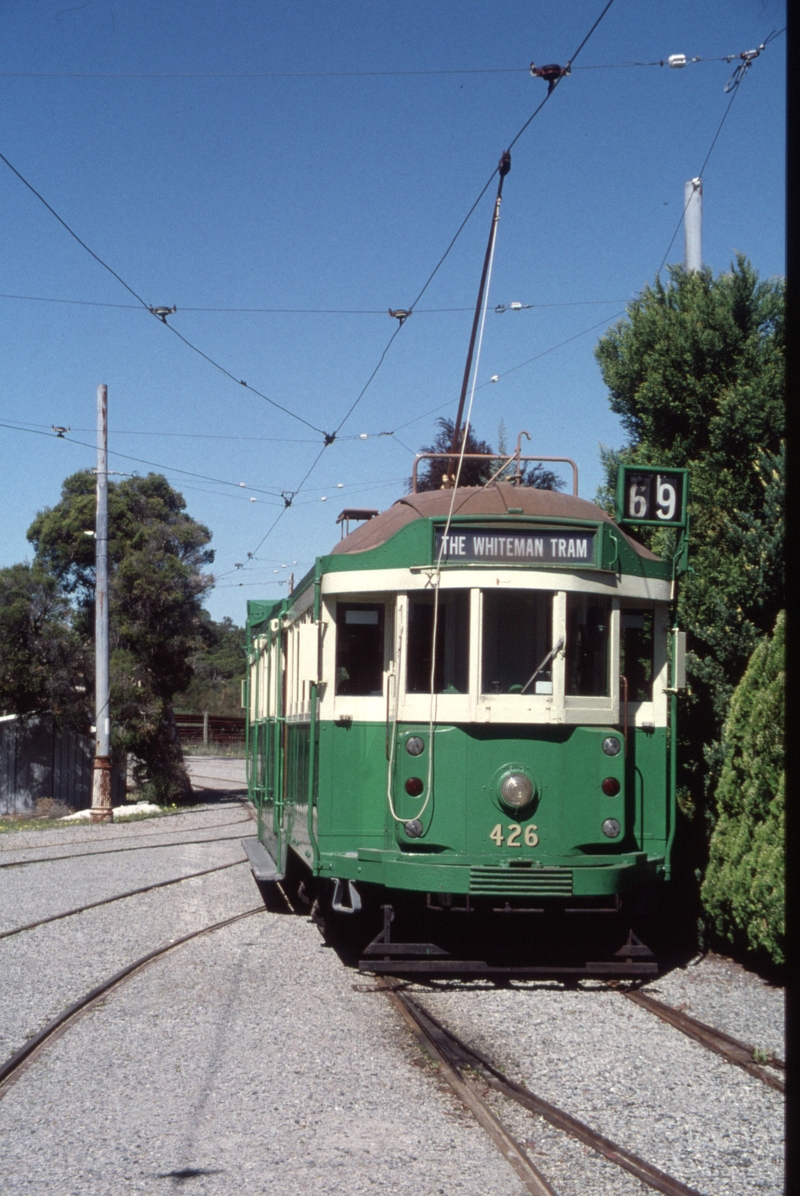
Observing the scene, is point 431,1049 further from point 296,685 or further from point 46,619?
point 46,619

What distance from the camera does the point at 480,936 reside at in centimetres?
916

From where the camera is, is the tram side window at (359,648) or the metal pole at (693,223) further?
the metal pole at (693,223)

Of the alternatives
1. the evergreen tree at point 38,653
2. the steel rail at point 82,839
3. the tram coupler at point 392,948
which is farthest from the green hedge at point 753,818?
the evergreen tree at point 38,653

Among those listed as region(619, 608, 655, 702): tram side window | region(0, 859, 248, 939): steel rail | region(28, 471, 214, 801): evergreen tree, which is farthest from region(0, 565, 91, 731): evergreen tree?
region(619, 608, 655, 702): tram side window

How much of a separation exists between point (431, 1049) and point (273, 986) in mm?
2010

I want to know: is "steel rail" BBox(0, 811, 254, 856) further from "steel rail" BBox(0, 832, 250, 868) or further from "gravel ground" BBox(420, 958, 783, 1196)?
"gravel ground" BBox(420, 958, 783, 1196)

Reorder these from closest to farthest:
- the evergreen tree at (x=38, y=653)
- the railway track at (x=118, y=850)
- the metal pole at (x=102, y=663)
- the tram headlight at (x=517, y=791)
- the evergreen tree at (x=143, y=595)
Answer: the tram headlight at (x=517, y=791), the railway track at (x=118, y=850), the metal pole at (x=102, y=663), the evergreen tree at (x=38, y=653), the evergreen tree at (x=143, y=595)

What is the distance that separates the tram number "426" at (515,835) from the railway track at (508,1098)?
1.16 metres

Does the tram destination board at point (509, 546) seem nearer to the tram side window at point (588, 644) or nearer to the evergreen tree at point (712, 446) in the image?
the tram side window at point (588, 644)

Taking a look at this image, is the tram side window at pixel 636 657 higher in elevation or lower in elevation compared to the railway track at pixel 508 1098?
higher

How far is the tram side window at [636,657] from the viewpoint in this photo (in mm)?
8383

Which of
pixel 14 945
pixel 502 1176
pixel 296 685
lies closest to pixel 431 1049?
pixel 502 1176

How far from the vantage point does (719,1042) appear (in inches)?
247

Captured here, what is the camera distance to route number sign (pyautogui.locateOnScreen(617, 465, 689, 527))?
28.1 ft
